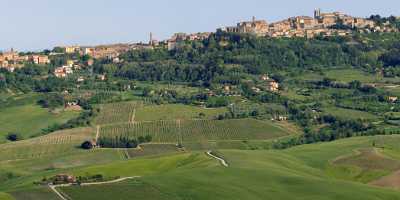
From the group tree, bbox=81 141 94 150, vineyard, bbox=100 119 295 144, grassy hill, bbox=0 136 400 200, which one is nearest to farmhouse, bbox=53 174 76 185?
grassy hill, bbox=0 136 400 200

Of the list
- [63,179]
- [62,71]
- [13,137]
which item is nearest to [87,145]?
[13,137]

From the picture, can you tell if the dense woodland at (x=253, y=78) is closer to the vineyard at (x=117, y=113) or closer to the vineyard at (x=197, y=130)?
the vineyard at (x=117, y=113)

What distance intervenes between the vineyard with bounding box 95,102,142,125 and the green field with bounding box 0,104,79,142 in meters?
4.20

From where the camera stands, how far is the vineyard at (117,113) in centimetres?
13350

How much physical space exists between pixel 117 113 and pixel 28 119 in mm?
11784

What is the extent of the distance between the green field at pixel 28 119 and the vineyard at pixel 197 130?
999 centimetres

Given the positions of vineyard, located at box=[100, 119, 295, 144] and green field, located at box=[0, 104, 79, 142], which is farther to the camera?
green field, located at box=[0, 104, 79, 142]

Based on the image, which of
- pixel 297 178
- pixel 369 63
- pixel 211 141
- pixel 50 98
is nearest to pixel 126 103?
pixel 50 98

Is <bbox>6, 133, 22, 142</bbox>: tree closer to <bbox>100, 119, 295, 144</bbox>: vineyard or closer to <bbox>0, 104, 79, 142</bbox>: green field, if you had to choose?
<bbox>0, 104, 79, 142</bbox>: green field

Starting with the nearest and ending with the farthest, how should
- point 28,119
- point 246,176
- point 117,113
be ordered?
point 246,176, point 28,119, point 117,113

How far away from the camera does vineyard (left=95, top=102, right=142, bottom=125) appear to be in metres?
134

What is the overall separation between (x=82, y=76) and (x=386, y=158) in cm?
10113

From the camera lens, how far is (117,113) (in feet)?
453

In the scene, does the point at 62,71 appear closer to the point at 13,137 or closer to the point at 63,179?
the point at 13,137
